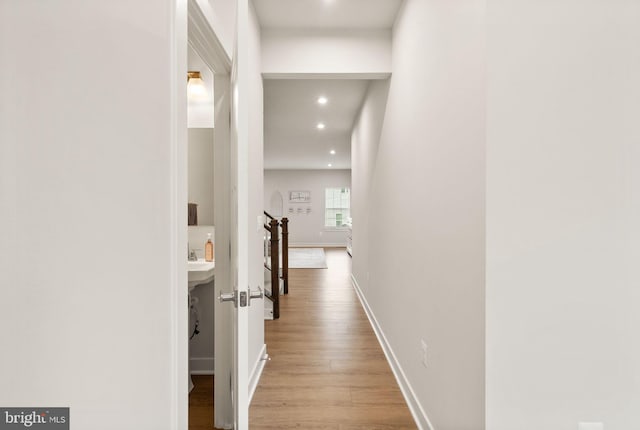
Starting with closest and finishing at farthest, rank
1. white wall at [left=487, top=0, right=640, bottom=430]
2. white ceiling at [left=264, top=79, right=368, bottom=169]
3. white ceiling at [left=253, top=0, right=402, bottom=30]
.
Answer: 1. white wall at [left=487, top=0, right=640, bottom=430]
2. white ceiling at [left=253, top=0, right=402, bottom=30]
3. white ceiling at [left=264, top=79, right=368, bottom=169]

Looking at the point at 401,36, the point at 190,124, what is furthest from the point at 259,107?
the point at 401,36

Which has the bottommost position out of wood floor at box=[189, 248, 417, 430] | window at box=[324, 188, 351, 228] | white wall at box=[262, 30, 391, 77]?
wood floor at box=[189, 248, 417, 430]

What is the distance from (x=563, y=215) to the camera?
1.24 m

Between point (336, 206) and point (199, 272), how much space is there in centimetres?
998

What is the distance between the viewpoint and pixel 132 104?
1118 mm

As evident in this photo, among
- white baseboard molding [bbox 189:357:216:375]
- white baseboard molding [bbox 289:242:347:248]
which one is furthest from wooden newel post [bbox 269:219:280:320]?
white baseboard molding [bbox 289:242:347:248]

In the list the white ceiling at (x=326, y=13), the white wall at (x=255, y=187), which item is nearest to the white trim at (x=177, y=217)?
the white wall at (x=255, y=187)

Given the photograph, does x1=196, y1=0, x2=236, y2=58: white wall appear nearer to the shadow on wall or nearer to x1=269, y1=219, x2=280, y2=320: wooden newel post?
x1=269, y1=219, x2=280, y2=320: wooden newel post

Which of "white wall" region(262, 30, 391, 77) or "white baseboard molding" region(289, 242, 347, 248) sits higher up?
"white wall" region(262, 30, 391, 77)

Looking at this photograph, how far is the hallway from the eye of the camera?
6.73 ft

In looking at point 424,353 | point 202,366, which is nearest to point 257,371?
point 202,366

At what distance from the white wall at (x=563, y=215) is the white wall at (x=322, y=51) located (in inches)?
69.8

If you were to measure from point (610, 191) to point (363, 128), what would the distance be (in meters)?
3.65

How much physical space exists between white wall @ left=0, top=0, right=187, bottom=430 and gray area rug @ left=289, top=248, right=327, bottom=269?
644 centimetres
